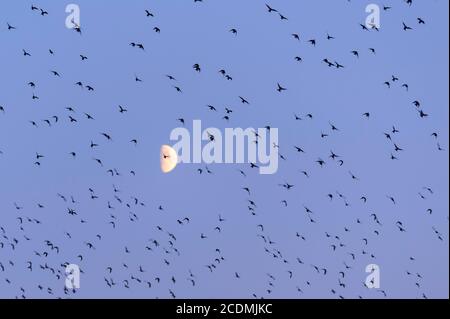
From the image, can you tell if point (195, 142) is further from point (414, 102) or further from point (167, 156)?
point (414, 102)
